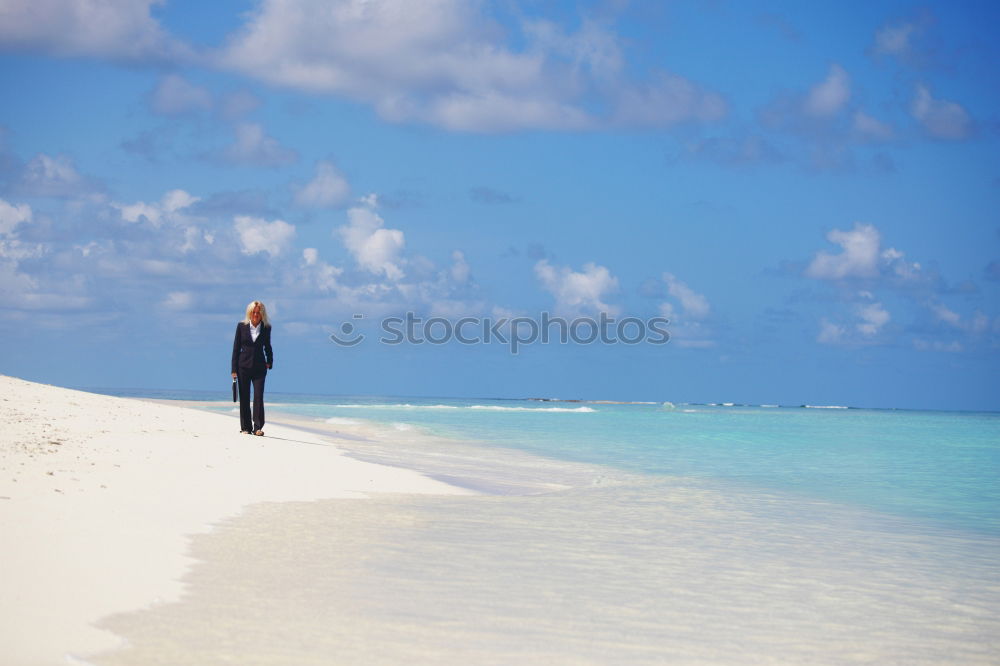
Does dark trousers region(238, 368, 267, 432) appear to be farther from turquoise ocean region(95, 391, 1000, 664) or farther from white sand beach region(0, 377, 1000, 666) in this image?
turquoise ocean region(95, 391, 1000, 664)

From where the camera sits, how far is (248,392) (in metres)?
14.3

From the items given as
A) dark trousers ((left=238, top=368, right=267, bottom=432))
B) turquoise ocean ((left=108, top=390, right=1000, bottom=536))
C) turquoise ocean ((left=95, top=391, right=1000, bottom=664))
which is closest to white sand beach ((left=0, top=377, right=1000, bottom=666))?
turquoise ocean ((left=95, top=391, right=1000, bottom=664))

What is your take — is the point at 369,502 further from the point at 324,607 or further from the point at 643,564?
the point at 324,607

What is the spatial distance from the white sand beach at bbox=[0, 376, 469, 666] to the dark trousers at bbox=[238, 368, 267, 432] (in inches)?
11.9

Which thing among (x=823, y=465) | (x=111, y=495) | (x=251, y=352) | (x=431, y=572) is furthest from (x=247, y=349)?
(x=823, y=465)

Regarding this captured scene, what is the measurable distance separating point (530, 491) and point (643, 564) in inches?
173

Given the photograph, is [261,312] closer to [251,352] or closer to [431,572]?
[251,352]

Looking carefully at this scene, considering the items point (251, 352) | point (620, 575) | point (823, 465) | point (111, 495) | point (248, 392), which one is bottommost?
point (823, 465)

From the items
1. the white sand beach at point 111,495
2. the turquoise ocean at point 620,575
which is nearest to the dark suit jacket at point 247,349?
the white sand beach at point 111,495

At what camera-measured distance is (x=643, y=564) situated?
6461mm

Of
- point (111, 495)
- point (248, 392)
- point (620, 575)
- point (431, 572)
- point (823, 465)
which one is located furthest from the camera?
point (823, 465)

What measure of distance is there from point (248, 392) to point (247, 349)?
70cm

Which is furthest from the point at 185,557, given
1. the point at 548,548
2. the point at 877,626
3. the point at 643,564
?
the point at 877,626

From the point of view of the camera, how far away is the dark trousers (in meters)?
14.4
